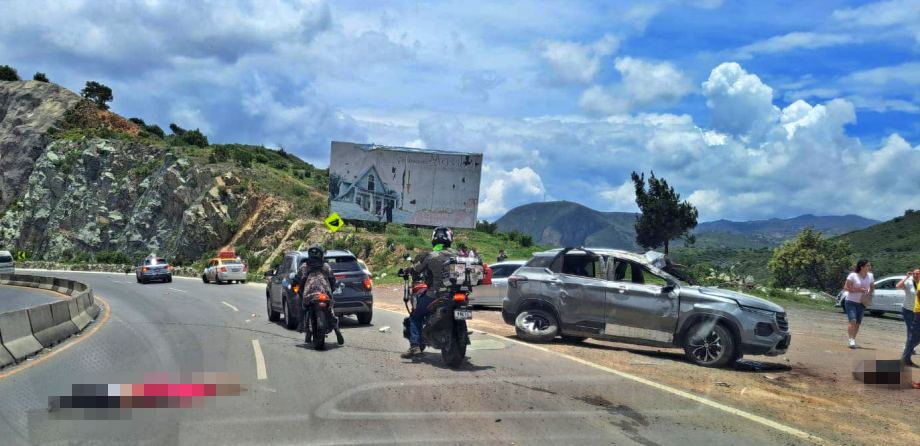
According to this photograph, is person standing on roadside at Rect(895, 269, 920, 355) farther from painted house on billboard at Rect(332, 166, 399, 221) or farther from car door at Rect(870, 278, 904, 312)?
painted house on billboard at Rect(332, 166, 399, 221)

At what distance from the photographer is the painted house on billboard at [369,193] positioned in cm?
3797

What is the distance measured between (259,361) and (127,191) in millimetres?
65622

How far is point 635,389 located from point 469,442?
3.24m

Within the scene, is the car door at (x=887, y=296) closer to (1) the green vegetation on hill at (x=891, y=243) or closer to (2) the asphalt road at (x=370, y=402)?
(2) the asphalt road at (x=370, y=402)

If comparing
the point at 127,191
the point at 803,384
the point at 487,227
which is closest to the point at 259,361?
the point at 803,384

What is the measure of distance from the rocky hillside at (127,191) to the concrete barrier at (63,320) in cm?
3289

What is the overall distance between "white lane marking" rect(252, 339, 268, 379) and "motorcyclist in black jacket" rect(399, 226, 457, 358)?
2.17 meters

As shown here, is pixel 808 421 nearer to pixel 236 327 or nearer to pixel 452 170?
pixel 236 327

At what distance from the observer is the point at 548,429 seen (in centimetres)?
659

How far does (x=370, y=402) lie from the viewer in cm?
752

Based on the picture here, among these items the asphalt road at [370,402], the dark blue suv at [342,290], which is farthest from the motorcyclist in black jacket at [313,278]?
the dark blue suv at [342,290]

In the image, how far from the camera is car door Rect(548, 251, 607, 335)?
1169cm

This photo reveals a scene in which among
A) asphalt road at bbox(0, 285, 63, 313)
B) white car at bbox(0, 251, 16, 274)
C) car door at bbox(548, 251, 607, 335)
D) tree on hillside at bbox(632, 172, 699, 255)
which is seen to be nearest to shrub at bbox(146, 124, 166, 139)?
white car at bbox(0, 251, 16, 274)

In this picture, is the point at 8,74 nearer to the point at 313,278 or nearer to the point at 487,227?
the point at 487,227
